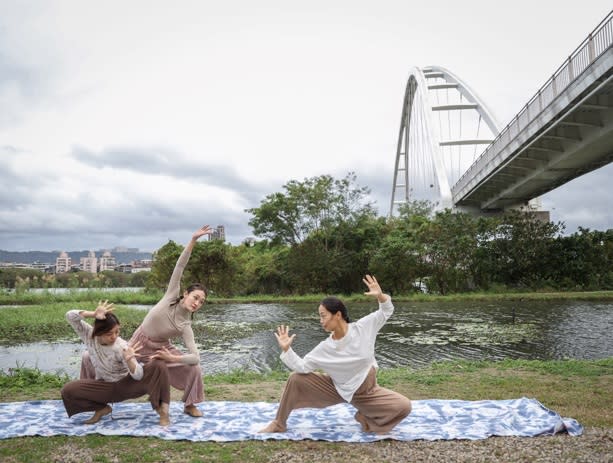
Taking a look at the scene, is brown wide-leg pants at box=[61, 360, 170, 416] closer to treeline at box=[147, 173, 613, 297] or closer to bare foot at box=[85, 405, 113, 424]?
bare foot at box=[85, 405, 113, 424]

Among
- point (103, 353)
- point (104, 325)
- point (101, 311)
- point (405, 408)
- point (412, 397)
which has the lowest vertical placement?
point (412, 397)

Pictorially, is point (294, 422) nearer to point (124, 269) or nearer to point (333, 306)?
point (333, 306)

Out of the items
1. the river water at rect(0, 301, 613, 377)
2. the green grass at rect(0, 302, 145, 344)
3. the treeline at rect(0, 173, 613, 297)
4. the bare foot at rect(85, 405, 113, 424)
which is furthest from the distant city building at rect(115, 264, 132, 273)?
the bare foot at rect(85, 405, 113, 424)

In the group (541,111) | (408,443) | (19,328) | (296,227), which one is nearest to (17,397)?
(408,443)

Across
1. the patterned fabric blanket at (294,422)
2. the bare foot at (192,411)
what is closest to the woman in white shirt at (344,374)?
the patterned fabric blanket at (294,422)

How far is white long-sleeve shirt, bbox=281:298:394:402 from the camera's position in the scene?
12.6 ft

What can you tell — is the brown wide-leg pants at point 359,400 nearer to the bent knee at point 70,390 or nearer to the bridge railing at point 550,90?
the bent knee at point 70,390

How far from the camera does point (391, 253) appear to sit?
23016 millimetres

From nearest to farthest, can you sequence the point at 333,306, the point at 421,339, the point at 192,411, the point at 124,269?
the point at 333,306 < the point at 192,411 < the point at 421,339 < the point at 124,269

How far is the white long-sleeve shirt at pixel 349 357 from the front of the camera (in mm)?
3842

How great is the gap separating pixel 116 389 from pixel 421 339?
7.01 metres

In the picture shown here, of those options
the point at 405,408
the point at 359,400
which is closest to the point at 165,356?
the point at 359,400

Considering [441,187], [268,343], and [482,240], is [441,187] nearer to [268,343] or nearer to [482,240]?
[482,240]

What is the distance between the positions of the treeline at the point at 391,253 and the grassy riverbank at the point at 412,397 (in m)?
16.5
